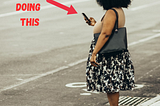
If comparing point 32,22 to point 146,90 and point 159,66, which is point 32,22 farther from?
point 146,90

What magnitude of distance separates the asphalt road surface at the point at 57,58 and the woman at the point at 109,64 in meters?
1.56

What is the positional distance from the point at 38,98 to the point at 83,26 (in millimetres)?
10398

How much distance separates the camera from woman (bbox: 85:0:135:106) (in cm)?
452

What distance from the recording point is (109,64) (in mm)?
4680

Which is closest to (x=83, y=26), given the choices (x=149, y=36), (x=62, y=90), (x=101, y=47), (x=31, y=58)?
(x=149, y=36)

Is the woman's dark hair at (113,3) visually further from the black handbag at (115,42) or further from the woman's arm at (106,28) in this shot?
the black handbag at (115,42)

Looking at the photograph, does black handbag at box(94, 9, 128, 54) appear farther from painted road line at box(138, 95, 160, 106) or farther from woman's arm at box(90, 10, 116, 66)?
painted road line at box(138, 95, 160, 106)

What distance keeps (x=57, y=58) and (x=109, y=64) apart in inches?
228

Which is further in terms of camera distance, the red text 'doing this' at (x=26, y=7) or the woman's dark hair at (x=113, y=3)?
the red text 'doing this' at (x=26, y=7)

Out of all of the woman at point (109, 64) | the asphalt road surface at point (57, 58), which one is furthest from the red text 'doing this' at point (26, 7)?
the woman at point (109, 64)

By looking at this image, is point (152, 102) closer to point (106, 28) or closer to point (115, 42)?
point (115, 42)

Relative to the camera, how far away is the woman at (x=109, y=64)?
4516mm

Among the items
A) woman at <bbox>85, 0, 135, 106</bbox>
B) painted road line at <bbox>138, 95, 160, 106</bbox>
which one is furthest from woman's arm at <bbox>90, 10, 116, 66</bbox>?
painted road line at <bbox>138, 95, 160, 106</bbox>

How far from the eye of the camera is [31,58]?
10359mm
